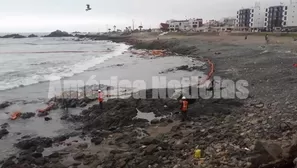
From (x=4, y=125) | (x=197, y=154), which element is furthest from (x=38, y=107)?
(x=197, y=154)

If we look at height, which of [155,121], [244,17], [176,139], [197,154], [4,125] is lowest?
[4,125]

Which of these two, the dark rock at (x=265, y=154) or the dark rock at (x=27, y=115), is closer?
the dark rock at (x=265, y=154)

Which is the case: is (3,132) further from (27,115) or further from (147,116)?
(147,116)

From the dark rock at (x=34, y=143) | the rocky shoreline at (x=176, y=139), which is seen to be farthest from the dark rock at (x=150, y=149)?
the dark rock at (x=34, y=143)

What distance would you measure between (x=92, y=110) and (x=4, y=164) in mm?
5992

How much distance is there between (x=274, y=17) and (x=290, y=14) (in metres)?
9.34

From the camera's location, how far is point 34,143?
447 inches

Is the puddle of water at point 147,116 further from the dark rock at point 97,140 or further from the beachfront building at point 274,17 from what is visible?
the beachfront building at point 274,17

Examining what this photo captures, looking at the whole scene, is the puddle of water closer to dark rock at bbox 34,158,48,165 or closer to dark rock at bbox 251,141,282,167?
dark rock at bbox 34,158,48,165

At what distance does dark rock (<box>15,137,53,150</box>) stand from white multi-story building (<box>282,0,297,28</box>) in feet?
327

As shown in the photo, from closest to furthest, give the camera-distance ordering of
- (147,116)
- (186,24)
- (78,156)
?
1. (78,156)
2. (147,116)
3. (186,24)

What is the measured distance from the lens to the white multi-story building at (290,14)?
97.5 metres

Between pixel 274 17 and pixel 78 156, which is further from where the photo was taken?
pixel 274 17

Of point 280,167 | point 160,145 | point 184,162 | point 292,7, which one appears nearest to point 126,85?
point 160,145
